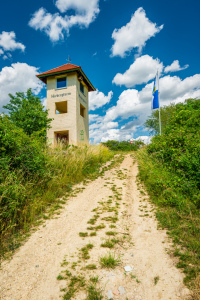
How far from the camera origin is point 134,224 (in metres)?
4.43

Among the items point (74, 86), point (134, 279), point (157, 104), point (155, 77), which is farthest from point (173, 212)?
point (74, 86)

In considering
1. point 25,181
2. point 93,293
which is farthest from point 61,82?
point 93,293

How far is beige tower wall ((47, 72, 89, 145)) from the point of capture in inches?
613

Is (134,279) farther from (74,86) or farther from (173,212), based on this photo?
(74,86)

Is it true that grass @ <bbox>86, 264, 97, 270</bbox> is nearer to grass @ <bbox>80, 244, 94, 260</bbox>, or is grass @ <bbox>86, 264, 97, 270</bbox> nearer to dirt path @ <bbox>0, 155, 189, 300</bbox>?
dirt path @ <bbox>0, 155, 189, 300</bbox>

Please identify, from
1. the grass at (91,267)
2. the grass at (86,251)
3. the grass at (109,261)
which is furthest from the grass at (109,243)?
the grass at (91,267)

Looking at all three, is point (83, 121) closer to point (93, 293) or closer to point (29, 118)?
point (29, 118)

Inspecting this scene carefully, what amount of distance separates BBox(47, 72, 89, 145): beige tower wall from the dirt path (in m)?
10.8

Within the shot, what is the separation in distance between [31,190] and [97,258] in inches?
117

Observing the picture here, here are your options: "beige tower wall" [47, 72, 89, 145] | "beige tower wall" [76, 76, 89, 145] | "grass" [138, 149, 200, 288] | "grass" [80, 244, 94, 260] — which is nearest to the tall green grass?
"grass" [80, 244, 94, 260]

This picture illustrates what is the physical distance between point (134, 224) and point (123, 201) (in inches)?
60.9

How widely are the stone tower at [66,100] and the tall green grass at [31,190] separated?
689cm

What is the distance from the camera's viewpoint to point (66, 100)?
16078 mm

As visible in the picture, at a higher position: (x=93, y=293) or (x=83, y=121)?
(x=83, y=121)
